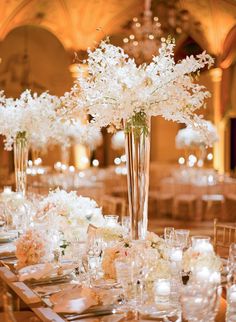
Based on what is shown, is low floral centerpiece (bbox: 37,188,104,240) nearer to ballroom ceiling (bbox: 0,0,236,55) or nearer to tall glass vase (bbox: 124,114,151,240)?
tall glass vase (bbox: 124,114,151,240)

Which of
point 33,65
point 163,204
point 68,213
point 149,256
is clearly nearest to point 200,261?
point 149,256

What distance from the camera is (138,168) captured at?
379cm

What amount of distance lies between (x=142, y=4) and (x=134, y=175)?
492 inches

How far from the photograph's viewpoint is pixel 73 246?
363cm

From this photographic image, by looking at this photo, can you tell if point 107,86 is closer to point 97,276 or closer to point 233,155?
point 97,276

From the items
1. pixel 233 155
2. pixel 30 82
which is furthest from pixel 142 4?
pixel 233 155

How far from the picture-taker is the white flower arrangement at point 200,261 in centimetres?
271

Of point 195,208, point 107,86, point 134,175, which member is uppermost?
point 107,86

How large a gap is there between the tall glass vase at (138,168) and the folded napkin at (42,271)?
48 centimetres

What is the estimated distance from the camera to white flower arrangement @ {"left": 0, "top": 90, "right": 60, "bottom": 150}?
573 cm

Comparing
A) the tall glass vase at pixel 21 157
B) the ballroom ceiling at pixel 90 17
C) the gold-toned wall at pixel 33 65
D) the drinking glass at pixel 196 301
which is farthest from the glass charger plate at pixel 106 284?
the gold-toned wall at pixel 33 65

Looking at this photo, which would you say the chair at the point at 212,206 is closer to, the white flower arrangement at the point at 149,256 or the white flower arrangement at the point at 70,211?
the white flower arrangement at the point at 70,211

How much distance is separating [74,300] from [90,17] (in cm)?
1247

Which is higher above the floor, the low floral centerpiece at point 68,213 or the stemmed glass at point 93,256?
the low floral centerpiece at point 68,213
